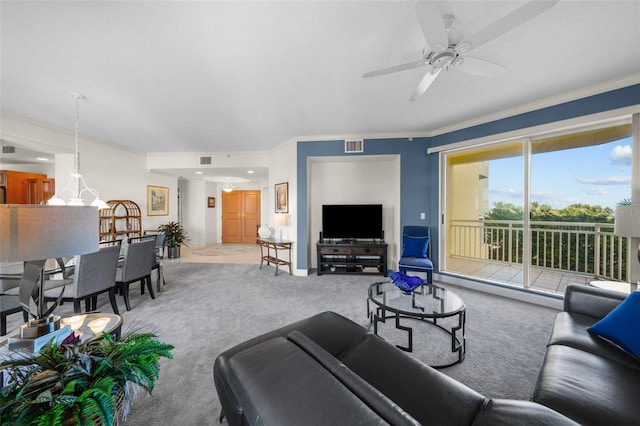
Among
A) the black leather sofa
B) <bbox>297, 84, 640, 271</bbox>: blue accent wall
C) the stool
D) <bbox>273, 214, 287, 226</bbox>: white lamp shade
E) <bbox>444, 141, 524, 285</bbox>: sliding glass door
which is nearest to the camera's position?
the black leather sofa

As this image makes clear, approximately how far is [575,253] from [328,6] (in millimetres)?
4930

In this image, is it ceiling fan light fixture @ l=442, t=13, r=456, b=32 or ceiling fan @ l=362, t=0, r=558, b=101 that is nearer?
ceiling fan @ l=362, t=0, r=558, b=101

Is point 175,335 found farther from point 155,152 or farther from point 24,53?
point 155,152

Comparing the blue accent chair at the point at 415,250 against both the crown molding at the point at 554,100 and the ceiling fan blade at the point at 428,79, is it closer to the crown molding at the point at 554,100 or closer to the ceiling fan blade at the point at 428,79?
the crown molding at the point at 554,100

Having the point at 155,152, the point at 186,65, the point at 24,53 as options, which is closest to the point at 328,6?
the point at 186,65

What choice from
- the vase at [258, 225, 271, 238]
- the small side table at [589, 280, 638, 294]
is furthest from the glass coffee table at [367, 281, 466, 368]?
the vase at [258, 225, 271, 238]

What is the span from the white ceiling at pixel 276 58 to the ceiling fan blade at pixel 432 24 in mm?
221

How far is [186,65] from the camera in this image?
2160mm

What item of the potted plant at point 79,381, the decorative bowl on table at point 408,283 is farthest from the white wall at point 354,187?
the potted plant at point 79,381

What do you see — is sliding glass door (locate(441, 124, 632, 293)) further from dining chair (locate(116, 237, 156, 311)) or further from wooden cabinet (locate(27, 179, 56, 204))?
wooden cabinet (locate(27, 179, 56, 204))

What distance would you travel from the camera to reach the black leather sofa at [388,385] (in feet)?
2.00

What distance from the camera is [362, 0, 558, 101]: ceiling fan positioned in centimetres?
126

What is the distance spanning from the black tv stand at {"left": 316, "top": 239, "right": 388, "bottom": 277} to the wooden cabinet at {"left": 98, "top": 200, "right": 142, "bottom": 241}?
162 inches

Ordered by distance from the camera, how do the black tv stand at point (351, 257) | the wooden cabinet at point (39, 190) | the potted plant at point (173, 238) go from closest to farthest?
1. the black tv stand at point (351, 257)
2. the wooden cabinet at point (39, 190)
3. the potted plant at point (173, 238)
